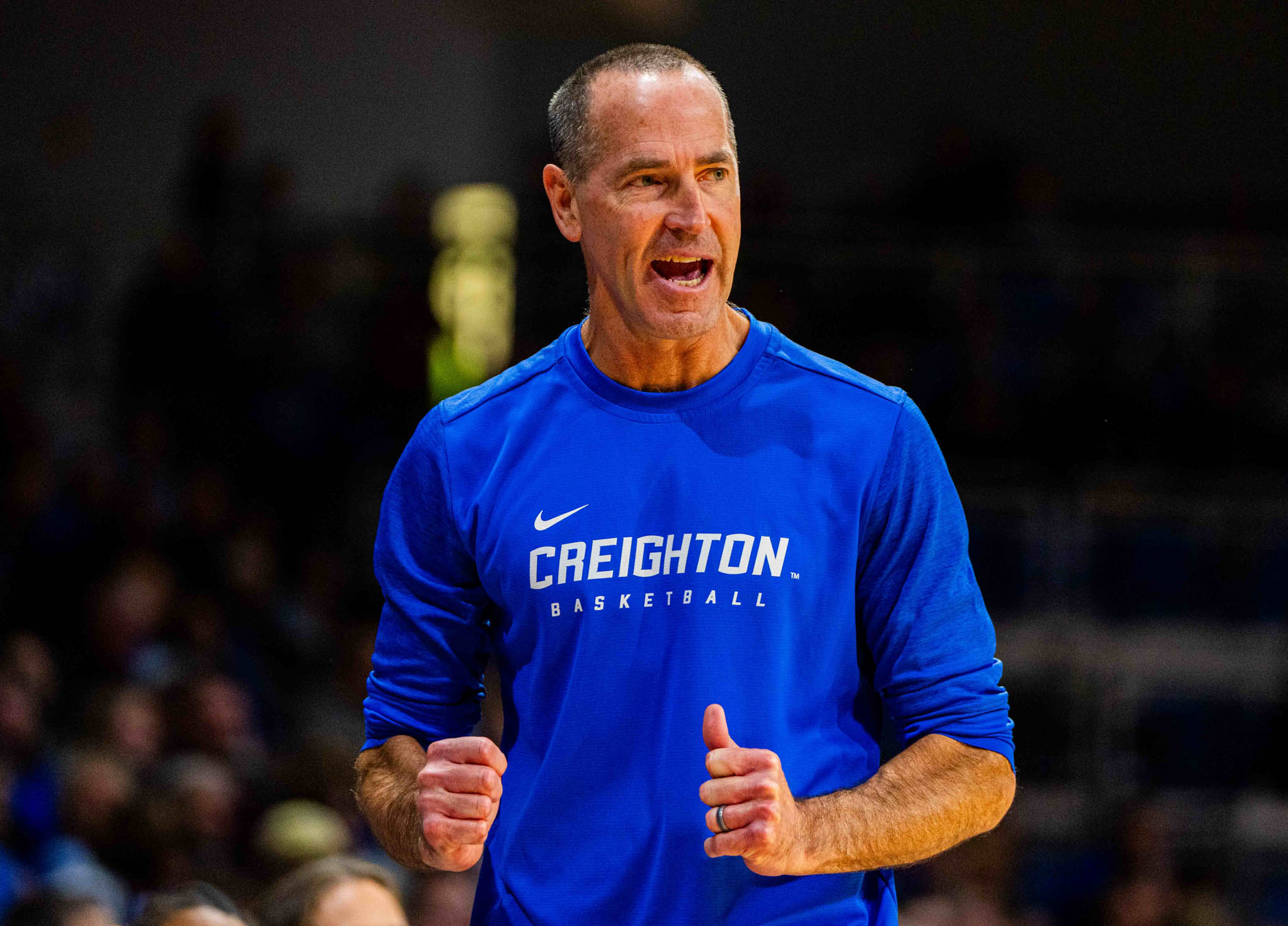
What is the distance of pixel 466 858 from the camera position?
195 cm

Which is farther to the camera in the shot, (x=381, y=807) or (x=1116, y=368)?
(x=1116, y=368)

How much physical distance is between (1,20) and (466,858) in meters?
9.03

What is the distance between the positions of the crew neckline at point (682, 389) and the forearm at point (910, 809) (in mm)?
531

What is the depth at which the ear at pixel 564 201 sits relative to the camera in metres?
2.21

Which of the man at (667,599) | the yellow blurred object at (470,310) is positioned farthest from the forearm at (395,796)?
the yellow blurred object at (470,310)

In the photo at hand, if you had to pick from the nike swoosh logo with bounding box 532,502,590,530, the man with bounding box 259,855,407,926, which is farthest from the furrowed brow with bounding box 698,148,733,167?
the man with bounding box 259,855,407,926

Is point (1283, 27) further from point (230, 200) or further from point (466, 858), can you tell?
point (466, 858)

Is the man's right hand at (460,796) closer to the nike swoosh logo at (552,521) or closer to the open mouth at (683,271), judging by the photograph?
the nike swoosh logo at (552,521)

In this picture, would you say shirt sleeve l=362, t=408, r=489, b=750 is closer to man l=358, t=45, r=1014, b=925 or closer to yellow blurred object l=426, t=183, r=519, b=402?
man l=358, t=45, r=1014, b=925

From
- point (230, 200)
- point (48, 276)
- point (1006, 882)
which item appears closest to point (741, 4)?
point (230, 200)

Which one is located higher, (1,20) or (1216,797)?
(1,20)

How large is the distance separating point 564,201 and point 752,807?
898 mm

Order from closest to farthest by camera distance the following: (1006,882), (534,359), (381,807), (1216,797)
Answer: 1. (381,807)
2. (534,359)
3. (1006,882)
4. (1216,797)

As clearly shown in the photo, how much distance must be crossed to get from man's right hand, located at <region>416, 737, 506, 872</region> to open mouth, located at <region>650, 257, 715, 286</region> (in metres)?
0.65
